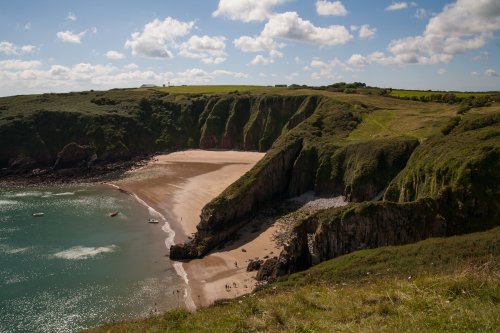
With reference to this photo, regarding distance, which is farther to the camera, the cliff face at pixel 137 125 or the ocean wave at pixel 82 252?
the cliff face at pixel 137 125

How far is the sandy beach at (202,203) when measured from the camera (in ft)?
124

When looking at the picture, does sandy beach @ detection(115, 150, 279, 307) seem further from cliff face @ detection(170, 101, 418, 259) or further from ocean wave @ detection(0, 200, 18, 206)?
ocean wave @ detection(0, 200, 18, 206)

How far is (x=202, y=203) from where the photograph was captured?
62594mm

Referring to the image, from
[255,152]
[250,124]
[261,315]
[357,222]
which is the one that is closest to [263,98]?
[250,124]

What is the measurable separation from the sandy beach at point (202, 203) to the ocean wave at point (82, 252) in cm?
783

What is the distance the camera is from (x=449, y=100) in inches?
3182

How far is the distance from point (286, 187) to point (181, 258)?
73.9ft

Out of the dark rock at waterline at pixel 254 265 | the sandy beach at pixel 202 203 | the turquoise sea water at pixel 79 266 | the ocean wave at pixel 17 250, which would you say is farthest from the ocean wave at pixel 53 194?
the dark rock at waterline at pixel 254 265

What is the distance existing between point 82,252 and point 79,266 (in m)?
4.09

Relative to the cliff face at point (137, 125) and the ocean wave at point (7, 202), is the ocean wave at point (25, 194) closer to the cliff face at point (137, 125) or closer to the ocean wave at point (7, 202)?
the ocean wave at point (7, 202)

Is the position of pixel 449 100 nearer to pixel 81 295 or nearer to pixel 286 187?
pixel 286 187

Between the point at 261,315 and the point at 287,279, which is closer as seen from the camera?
the point at 261,315

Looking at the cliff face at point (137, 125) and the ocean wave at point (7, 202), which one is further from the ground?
the cliff face at point (137, 125)

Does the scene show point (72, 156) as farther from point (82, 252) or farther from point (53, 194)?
point (82, 252)
